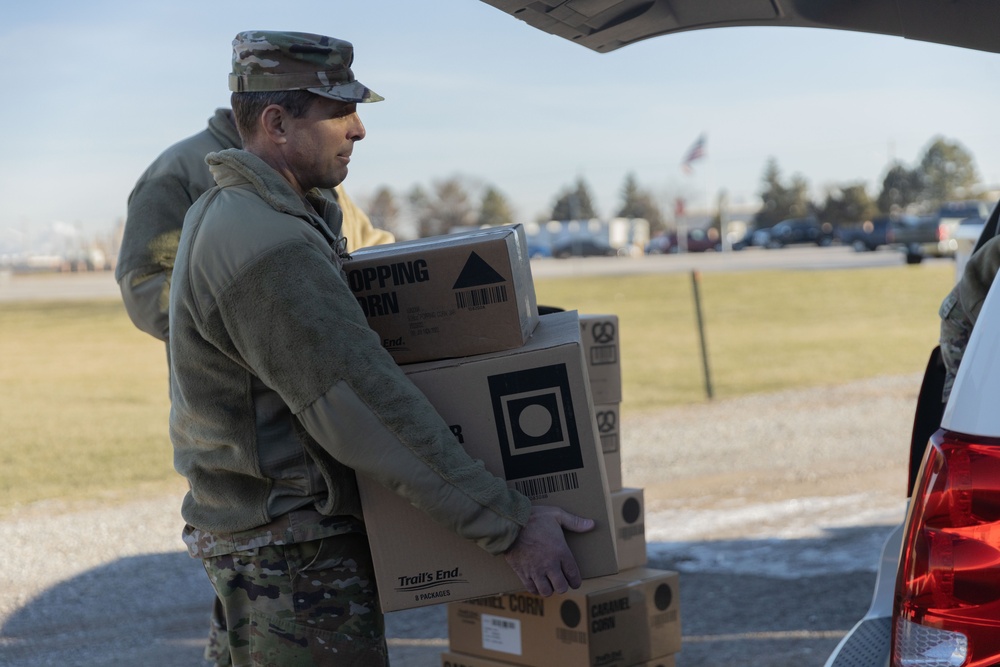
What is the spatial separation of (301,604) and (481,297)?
2.58ft

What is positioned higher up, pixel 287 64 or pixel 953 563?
pixel 287 64

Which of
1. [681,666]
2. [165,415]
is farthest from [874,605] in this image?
[165,415]

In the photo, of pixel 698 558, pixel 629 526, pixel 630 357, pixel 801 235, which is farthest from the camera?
pixel 801 235

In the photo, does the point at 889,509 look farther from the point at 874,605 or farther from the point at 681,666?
the point at 874,605

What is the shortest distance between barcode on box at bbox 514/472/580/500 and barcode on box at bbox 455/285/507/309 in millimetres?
410

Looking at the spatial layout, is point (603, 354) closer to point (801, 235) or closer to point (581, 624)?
point (581, 624)

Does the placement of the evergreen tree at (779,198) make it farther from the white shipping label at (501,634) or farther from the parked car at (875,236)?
the white shipping label at (501,634)

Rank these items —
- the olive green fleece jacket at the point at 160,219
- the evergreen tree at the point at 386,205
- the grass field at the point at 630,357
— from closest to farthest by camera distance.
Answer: the olive green fleece jacket at the point at 160,219
the grass field at the point at 630,357
the evergreen tree at the point at 386,205

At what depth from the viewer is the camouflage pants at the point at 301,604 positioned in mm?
2365

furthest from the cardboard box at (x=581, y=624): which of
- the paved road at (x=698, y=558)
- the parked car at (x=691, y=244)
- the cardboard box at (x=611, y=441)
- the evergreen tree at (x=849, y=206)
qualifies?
the evergreen tree at (x=849, y=206)

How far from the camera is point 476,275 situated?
2477 millimetres

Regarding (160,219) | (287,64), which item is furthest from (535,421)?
(160,219)

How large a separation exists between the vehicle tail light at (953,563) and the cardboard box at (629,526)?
5.96 ft

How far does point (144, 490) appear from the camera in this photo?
8.32 metres
